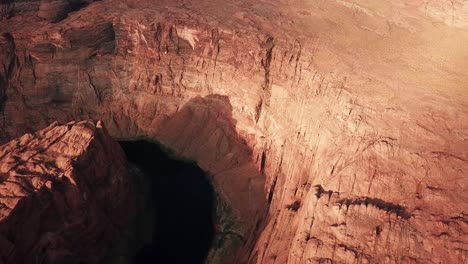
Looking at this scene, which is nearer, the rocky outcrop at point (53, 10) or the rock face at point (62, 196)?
the rock face at point (62, 196)

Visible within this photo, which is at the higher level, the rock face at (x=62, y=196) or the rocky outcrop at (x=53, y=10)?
the rocky outcrop at (x=53, y=10)

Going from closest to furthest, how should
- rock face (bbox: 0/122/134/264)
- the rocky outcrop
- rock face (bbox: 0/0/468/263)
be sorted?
1. rock face (bbox: 0/122/134/264)
2. rock face (bbox: 0/0/468/263)
3. the rocky outcrop

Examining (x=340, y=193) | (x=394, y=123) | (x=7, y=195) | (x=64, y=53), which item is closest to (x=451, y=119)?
(x=394, y=123)

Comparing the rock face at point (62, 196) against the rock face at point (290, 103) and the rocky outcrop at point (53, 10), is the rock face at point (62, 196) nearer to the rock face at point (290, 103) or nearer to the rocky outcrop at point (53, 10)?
the rock face at point (290, 103)

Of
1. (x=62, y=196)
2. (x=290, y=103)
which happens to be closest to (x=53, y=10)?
(x=62, y=196)

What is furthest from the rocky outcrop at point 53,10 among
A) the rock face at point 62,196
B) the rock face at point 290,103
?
the rock face at point 62,196

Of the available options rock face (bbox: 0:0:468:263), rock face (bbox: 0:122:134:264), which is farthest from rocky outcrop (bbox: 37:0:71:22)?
rock face (bbox: 0:122:134:264)

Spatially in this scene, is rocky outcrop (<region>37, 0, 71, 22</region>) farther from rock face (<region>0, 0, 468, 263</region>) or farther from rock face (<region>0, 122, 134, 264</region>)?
rock face (<region>0, 122, 134, 264</region>)
